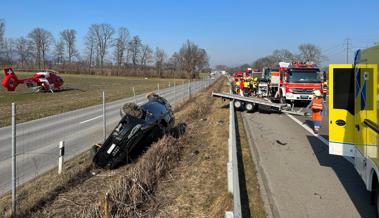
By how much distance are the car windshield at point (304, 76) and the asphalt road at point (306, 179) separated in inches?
467

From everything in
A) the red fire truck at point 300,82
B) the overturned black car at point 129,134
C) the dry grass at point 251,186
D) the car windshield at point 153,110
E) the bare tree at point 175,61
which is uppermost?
the bare tree at point 175,61

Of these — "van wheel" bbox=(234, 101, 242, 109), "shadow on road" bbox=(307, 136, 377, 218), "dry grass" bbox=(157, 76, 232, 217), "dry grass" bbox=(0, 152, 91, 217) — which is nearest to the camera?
"dry grass" bbox=(157, 76, 232, 217)

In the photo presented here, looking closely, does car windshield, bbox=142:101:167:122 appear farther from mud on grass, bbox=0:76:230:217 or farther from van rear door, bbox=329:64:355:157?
van rear door, bbox=329:64:355:157

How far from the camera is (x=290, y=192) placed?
725 centimetres

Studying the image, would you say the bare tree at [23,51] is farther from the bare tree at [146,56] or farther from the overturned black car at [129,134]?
the overturned black car at [129,134]

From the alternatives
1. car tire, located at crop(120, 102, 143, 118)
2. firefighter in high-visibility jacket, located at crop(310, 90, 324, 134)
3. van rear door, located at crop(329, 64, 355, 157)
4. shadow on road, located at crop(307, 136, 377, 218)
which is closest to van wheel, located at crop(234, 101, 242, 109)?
firefighter in high-visibility jacket, located at crop(310, 90, 324, 134)

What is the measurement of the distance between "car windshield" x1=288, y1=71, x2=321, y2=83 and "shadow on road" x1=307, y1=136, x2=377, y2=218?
545 inches

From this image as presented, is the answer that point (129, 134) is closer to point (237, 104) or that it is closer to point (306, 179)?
point (306, 179)

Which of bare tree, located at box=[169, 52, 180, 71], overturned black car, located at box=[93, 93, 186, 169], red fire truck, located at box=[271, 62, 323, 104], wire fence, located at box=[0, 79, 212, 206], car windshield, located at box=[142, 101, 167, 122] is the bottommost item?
wire fence, located at box=[0, 79, 212, 206]

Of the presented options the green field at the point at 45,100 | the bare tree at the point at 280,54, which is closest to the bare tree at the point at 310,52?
the bare tree at the point at 280,54

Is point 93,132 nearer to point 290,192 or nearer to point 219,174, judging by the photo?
point 219,174

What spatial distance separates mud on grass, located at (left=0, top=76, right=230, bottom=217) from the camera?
5812 millimetres

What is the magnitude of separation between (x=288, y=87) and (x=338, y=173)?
17368 mm

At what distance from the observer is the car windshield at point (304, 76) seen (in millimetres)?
25156
